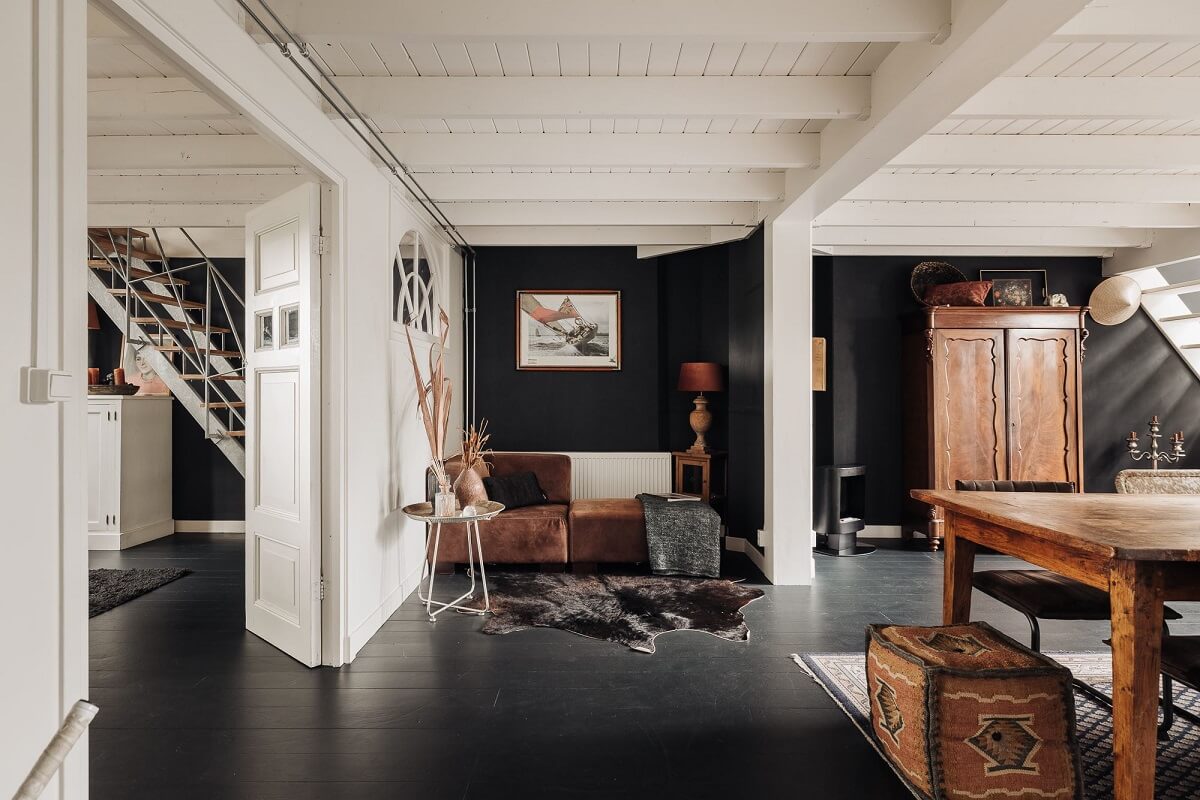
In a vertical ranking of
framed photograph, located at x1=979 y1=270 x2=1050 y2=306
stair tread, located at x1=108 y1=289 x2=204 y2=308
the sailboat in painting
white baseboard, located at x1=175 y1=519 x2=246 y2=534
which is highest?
framed photograph, located at x1=979 y1=270 x2=1050 y2=306

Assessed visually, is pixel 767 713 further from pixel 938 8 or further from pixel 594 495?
pixel 594 495

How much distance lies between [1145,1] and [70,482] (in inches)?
130

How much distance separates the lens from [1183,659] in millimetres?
1728

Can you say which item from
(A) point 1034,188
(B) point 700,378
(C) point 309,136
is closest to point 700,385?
(B) point 700,378

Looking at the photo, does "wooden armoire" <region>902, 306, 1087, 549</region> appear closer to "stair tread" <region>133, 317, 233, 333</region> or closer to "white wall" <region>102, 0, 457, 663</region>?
"white wall" <region>102, 0, 457, 663</region>

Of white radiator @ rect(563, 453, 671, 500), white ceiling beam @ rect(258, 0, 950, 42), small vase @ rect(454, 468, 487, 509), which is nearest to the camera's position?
white ceiling beam @ rect(258, 0, 950, 42)

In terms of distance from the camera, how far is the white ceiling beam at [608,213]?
14.6ft

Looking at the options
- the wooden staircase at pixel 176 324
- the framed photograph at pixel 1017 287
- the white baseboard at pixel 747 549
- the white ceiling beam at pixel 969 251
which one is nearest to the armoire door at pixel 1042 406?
the framed photograph at pixel 1017 287

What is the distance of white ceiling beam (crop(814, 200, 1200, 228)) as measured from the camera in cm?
449

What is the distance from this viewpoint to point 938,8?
206 centimetres

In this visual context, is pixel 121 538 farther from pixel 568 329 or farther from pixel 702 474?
pixel 702 474

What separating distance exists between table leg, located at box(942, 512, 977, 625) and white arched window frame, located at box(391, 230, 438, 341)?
3130 millimetres

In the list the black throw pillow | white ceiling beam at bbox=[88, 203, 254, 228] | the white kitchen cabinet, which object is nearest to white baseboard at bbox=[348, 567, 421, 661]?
the black throw pillow

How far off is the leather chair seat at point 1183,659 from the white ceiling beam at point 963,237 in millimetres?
3713
